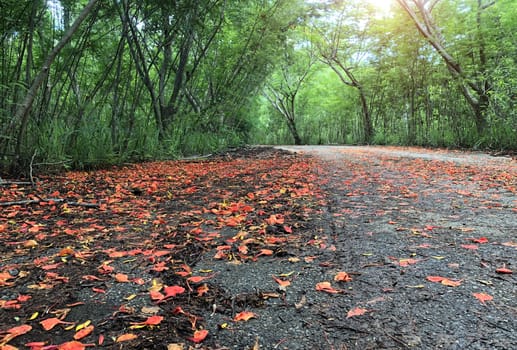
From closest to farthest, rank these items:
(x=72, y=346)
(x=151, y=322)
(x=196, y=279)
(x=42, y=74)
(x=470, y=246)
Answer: (x=72, y=346)
(x=151, y=322)
(x=196, y=279)
(x=470, y=246)
(x=42, y=74)

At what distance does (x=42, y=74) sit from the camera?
2.96 meters

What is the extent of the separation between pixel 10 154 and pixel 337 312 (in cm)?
378

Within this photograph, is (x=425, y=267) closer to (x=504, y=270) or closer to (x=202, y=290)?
(x=504, y=270)

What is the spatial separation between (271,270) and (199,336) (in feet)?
1.69

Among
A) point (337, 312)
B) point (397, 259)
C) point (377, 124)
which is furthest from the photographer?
point (377, 124)

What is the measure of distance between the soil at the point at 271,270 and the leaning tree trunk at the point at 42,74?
84cm

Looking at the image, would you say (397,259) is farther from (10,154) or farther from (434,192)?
(10,154)

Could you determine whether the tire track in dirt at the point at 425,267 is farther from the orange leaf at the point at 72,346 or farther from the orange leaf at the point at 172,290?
the orange leaf at the point at 72,346

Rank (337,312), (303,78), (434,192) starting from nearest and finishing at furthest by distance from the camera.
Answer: (337,312) < (434,192) < (303,78)

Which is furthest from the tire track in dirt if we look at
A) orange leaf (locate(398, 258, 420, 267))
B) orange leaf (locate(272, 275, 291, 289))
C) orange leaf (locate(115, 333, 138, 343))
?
orange leaf (locate(115, 333, 138, 343))

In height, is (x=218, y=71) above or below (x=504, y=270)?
above

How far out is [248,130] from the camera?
18922mm

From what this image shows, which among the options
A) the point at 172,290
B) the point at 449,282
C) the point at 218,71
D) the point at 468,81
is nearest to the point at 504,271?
the point at 449,282

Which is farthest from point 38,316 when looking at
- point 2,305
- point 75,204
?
point 75,204
